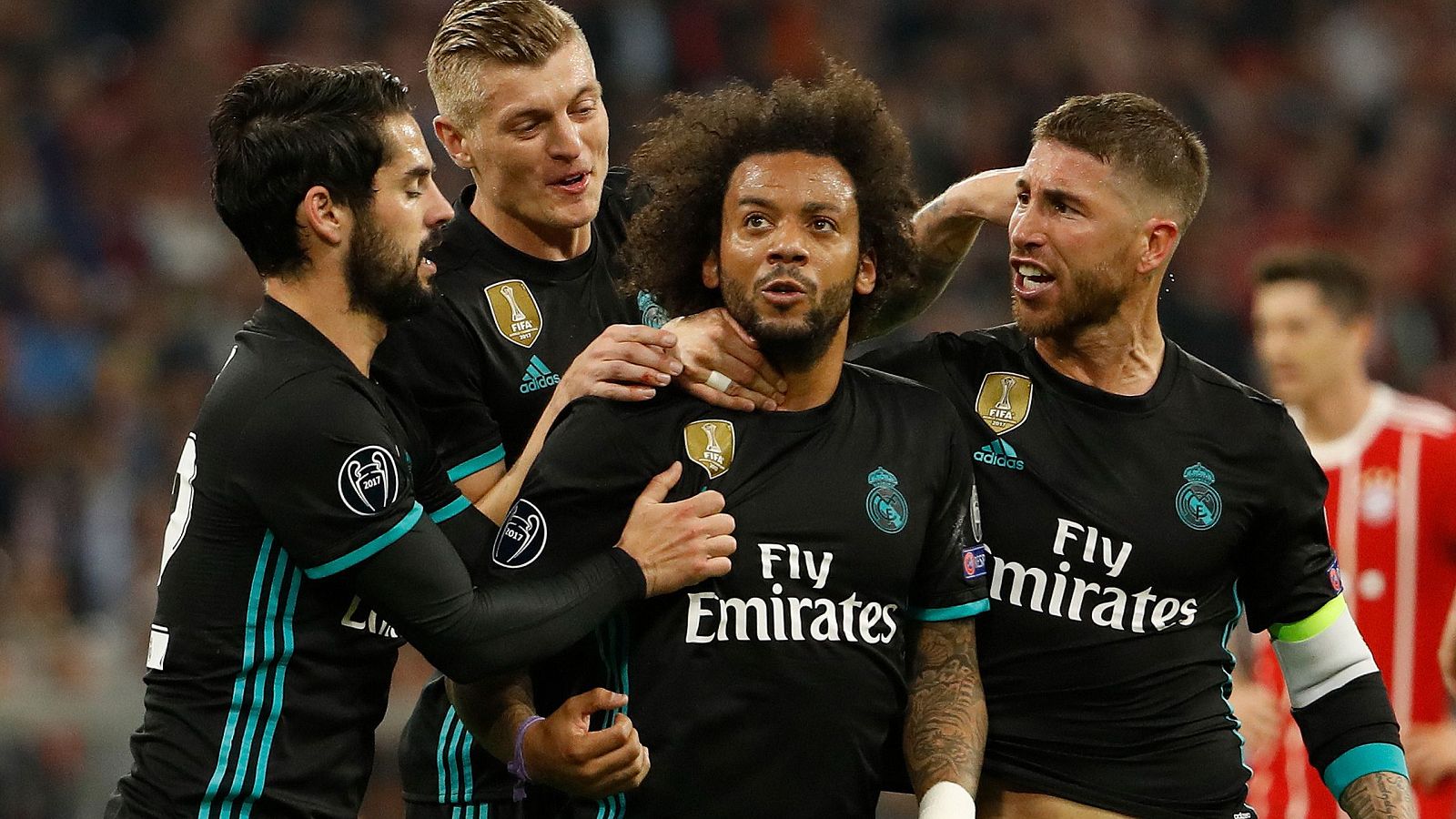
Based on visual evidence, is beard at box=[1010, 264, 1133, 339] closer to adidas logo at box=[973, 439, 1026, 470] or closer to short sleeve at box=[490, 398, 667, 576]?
adidas logo at box=[973, 439, 1026, 470]

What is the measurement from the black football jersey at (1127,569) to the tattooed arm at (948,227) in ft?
0.97

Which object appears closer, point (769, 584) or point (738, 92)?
point (769, 584)

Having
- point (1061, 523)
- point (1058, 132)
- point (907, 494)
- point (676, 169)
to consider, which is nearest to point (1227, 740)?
point (1061, 523)

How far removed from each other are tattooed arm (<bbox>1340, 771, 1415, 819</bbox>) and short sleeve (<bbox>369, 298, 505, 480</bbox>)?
1.95 meters

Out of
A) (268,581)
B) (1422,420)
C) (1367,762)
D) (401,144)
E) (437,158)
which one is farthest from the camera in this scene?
(437,158)

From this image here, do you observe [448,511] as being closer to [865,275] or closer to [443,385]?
[443,385]

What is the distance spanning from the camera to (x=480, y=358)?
4.03 meters

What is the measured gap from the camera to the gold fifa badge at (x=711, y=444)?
11.8 ft

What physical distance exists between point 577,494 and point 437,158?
7.05 meters

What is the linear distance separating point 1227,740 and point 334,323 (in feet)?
6.72

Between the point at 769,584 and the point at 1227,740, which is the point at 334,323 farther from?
the point at 1227,740

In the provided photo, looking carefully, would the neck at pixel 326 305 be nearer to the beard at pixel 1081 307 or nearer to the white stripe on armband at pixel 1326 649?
the beard at pixel 1081 307

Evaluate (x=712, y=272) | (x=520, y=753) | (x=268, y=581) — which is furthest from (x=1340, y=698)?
(x=268, y=581)

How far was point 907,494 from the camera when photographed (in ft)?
12.0
